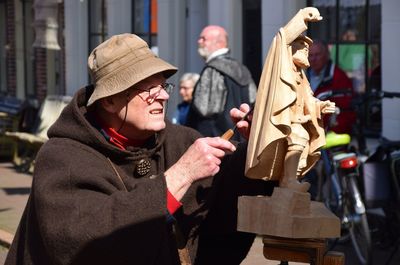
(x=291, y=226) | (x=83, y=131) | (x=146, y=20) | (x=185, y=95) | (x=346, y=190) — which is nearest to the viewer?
Answer: (x=291, y=226)

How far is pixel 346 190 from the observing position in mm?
6527

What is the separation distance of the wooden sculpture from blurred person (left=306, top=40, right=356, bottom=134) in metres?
4.39

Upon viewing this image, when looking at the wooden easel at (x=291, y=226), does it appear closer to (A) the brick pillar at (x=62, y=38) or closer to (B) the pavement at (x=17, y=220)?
(B) the pavement at (x=17, y=220)

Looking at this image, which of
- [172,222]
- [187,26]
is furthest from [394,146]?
[187,26]

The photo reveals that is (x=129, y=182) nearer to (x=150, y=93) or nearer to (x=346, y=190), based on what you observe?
(x=150, y=93)

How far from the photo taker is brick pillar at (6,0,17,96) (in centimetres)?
1650

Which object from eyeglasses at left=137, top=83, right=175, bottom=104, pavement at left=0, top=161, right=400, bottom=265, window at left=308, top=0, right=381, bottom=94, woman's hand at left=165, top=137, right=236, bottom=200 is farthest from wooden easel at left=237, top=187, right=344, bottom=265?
window at left=308, top=0, right=381, bottom=94

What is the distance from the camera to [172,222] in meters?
2.80

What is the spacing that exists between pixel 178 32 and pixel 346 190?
504 cm

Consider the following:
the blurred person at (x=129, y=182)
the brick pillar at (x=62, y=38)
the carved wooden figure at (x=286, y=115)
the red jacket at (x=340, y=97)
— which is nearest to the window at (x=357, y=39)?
the red jacket at (x=340, y=97)

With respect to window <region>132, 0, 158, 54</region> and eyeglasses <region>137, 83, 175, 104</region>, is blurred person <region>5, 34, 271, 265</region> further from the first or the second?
window <region>132, 0, 158, 54</region>

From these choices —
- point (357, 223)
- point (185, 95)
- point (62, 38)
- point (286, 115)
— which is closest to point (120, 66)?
point (286, 115)

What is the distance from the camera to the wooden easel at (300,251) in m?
2.60

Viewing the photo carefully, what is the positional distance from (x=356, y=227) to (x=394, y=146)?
643mm
